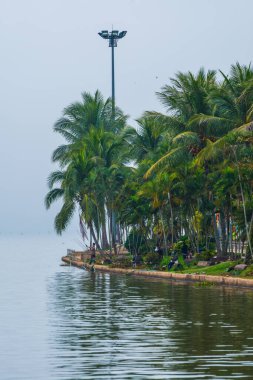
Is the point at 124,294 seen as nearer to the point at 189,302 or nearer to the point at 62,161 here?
the point at 189,302

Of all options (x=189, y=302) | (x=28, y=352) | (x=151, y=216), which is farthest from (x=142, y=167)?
(x=28, y=352)

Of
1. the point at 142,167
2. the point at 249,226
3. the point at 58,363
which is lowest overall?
the point at 58,363

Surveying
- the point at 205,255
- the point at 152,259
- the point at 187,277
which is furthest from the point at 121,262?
the point at 187,277

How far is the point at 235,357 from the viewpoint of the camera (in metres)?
22.4

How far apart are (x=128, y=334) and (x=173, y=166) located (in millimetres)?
35032

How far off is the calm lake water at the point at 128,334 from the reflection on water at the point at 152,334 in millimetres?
20

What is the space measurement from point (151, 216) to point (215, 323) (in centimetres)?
4200

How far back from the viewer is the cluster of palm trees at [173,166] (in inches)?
2169

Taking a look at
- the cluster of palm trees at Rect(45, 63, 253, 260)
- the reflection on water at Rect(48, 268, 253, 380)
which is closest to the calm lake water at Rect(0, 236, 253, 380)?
the reflection on water at Rect(48, 268, 253, 380)

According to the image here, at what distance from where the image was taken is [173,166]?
62250 mm

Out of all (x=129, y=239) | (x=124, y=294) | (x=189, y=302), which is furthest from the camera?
(x=129, y=239)

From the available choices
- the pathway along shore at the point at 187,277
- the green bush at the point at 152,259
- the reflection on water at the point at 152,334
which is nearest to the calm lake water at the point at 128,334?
the reflection on water at the point at 152,334

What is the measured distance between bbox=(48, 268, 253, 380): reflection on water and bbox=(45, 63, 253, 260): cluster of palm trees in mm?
10035

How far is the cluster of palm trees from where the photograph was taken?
55.1 m
